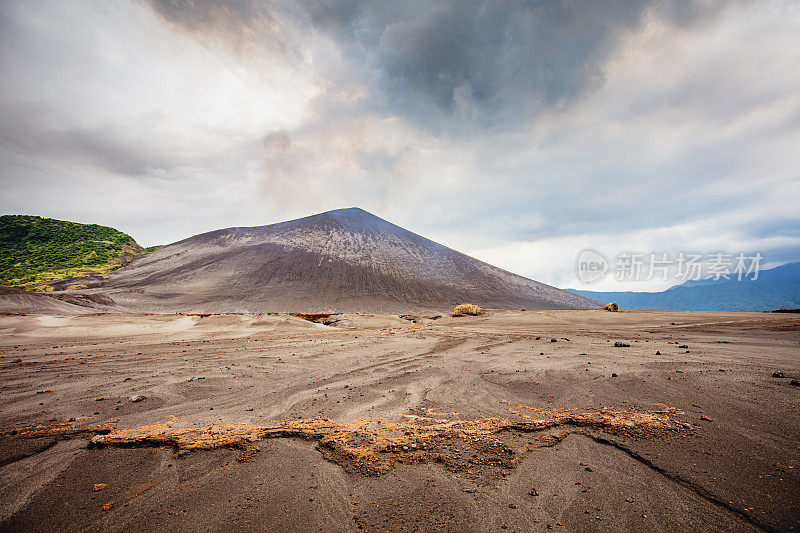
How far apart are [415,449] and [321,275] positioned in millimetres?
74491

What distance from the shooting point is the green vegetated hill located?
70.6 m

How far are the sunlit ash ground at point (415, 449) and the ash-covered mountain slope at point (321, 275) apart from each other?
176 ft

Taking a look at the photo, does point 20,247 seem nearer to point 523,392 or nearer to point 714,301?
point 523,392

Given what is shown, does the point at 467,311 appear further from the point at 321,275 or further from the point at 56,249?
the point at 56,249

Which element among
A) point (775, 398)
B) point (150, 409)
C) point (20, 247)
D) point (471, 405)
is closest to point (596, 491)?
point (471, 405)

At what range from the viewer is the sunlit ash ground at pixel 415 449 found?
2.14 metres

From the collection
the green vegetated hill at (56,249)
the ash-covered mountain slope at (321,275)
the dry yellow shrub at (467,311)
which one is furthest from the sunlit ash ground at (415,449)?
the green vegetated hill at (56,249)

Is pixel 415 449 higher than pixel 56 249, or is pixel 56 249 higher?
pixel 56 249

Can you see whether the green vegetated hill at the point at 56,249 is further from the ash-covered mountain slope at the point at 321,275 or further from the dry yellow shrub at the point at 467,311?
the dry yellow shrub at the point at 467,311

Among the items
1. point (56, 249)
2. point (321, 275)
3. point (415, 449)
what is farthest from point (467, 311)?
point (56, 249)

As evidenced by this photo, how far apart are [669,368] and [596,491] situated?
15.4 ft

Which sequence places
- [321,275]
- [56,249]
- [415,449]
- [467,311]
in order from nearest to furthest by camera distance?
[415,449] → [467,311] → [321,275] → [56,249]

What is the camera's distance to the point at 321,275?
74812 millimetres

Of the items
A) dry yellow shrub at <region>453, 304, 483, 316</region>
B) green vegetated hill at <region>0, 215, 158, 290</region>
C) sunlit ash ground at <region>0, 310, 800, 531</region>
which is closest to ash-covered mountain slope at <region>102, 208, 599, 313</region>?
green vegetated hill at <region>0, 215, 158, 290</region>
